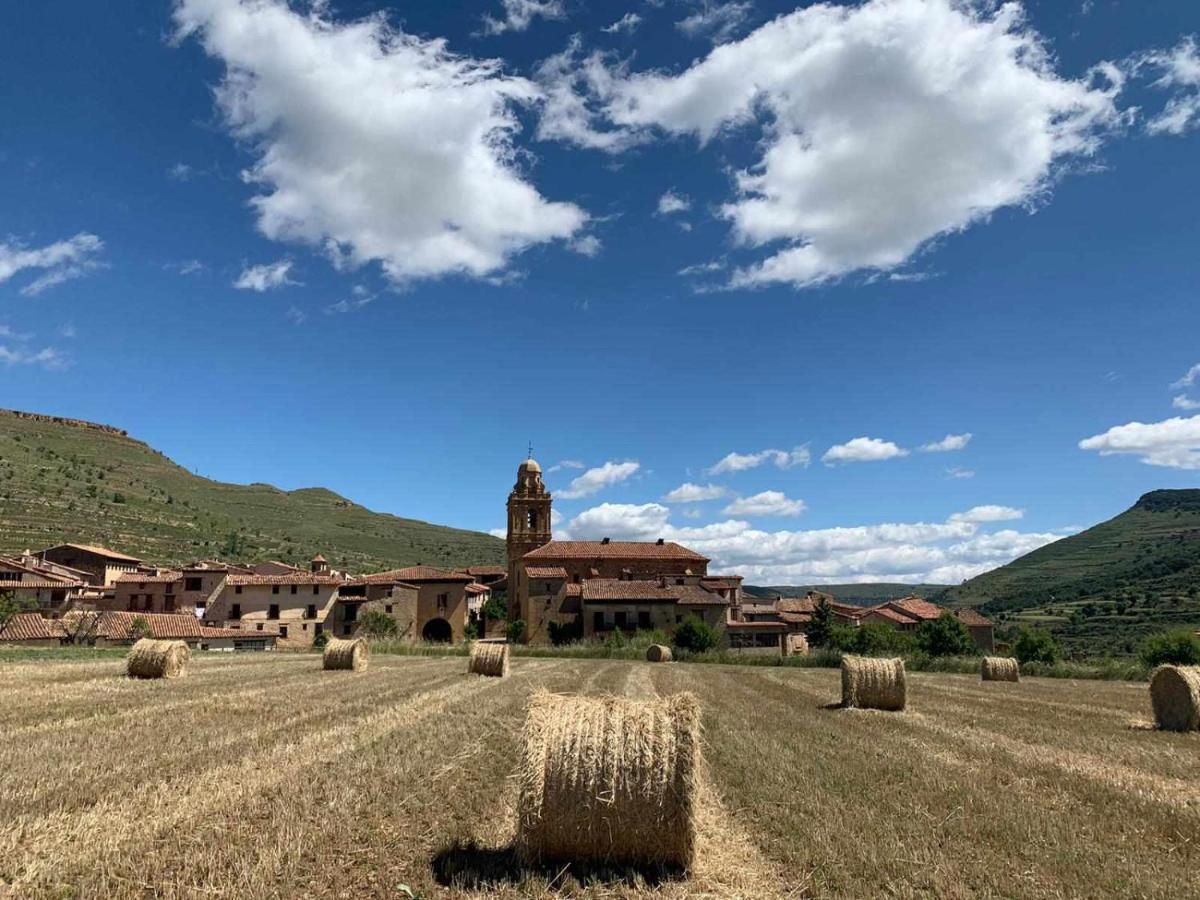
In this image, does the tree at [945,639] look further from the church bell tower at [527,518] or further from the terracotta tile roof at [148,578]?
the terracotta tile roof at [148,578]

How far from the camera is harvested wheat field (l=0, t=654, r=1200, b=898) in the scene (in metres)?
7.01

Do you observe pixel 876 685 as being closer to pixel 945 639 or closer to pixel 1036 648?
pixel 1036 648

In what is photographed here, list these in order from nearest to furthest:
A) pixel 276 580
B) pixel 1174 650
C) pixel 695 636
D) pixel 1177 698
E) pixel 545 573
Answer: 1. pixel 1177 698
2. pixel 1174 650
3. pixel 695 636
4. pixel 276 580
5. pixel 545 573

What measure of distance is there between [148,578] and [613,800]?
272 ft

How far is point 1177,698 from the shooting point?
18.2 m

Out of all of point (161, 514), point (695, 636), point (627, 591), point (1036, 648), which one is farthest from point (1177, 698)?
point (161, 514)

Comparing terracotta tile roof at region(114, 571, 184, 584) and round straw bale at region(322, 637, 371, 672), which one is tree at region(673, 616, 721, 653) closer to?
round straw bale at region(322, 637, 371, 672)

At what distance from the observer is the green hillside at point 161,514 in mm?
100500

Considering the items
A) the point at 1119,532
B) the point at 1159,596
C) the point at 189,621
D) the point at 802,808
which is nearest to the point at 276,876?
the point at 802,808

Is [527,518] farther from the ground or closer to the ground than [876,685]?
farther from the ground

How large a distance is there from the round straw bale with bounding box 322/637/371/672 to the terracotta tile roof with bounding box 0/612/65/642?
2689cm

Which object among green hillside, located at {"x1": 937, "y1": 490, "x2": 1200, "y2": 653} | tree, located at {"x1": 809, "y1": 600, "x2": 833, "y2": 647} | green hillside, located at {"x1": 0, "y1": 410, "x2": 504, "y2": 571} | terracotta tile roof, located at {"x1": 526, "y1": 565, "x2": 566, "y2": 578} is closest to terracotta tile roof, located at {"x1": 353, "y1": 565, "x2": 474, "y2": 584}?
terracotta tile roof, located at {"x1": 526, "y1": 565, "x2": 566, "y2": 578}

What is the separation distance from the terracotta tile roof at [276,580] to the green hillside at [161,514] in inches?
1287

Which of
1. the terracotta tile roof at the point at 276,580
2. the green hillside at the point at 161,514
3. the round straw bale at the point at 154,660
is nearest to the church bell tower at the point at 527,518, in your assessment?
the terracotta tile roof at the point at 276,580
